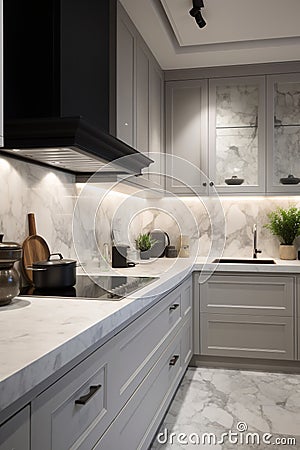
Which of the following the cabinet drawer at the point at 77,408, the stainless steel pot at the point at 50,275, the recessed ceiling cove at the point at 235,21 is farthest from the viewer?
the recessed ceiling cove at the point at 235,21

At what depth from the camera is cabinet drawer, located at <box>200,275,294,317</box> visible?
3678mm

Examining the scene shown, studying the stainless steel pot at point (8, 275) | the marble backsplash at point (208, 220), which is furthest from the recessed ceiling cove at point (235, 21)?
the stainless steel pot at point (8, 275)

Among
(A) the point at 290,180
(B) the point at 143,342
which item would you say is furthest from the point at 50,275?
(A) the point at 290,180

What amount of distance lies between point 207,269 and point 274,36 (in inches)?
72.1

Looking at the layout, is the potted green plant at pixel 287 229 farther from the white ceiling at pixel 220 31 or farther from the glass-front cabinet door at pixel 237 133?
the white ceiling at pixel 220 31

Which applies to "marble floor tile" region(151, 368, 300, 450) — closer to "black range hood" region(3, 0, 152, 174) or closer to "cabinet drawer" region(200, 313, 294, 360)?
"cabinet drawer" region(200, 313, 294, 360)

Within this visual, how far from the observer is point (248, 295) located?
3.74 metres

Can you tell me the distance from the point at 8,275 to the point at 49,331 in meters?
0.43

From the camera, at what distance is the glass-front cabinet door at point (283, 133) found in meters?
3.99

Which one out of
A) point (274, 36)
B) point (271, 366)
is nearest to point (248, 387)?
point (271, 366)

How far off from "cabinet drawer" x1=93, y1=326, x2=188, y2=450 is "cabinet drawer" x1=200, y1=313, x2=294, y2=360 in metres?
0.76

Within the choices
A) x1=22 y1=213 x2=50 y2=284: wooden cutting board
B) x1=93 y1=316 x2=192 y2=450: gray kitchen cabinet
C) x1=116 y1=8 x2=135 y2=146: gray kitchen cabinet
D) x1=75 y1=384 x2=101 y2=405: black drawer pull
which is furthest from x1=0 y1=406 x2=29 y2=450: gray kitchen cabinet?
x1=116 y1=8 x2=135 y2=146: gray kitchen cabinet

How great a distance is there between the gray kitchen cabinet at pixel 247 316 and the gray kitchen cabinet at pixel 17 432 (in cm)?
281

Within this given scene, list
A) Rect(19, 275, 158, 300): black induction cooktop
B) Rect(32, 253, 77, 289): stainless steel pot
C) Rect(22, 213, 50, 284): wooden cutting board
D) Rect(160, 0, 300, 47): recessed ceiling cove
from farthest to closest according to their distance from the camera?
Rect(160, 0, 300, 47): recessed ceiling cove < Rect(22, 213, 50, 284): wooden cutting board < Rect(32, 253, 77, 289): stainless steel pot < Rect(19, 275, 158, 300): black induction cooktop
